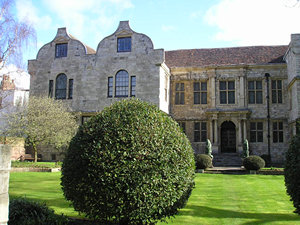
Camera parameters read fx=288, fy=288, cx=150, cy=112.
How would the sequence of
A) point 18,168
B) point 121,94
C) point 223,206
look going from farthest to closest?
point 121,94 → point 18,168 → point 223,206

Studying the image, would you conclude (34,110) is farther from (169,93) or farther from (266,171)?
(266,171)

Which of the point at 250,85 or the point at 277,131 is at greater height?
the point at 250,85

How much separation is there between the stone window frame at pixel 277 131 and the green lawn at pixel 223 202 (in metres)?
13.9

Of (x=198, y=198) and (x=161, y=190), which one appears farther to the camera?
(x=198, y=198)

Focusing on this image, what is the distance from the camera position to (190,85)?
28891 millimetres

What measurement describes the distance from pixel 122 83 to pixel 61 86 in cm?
664

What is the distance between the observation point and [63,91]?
28875mm

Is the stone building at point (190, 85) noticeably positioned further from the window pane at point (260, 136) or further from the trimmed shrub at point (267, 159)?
the trimmed shrub at point (267, 159)

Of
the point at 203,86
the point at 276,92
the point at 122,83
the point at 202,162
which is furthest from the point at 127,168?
the point at 276,92

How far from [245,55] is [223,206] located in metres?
22.9

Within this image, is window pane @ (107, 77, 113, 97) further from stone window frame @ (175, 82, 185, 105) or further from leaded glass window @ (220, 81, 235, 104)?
leaded glass window @ (220, 81, 235, 104)

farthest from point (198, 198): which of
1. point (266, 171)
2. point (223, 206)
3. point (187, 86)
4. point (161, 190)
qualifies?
point (187, 86)

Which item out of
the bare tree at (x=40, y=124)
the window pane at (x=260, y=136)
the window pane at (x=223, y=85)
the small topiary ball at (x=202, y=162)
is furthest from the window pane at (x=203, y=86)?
the bare tree at (x=40, y=124)

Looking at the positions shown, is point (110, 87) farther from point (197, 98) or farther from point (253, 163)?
point (253, 163)
